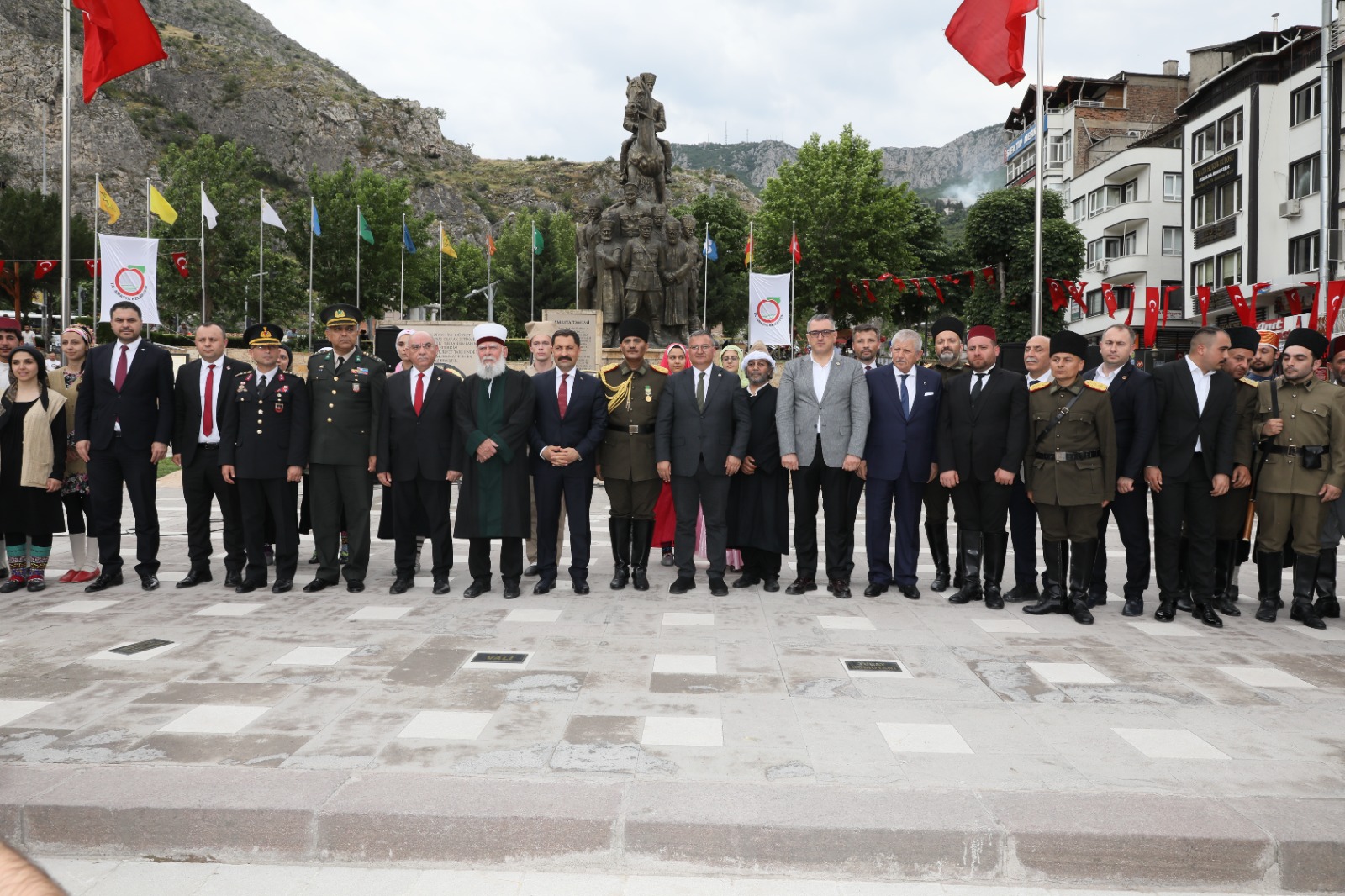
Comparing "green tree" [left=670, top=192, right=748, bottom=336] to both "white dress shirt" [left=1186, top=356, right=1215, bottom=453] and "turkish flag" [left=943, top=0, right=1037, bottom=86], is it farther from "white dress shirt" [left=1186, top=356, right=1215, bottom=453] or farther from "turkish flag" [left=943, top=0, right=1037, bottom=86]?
"white dress shirt" [left=1186, top=356, right=1215, bottom=453]

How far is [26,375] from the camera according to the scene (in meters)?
7.36

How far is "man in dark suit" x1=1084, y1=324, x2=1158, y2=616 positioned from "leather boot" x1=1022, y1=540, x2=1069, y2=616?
1.24 ft

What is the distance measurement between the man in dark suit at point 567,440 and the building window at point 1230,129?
123 ft

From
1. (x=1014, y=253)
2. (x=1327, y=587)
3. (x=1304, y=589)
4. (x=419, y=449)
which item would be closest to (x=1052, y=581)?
(x=1304, y=589)

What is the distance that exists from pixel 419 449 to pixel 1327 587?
6794 mm

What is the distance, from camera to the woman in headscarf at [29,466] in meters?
7.26

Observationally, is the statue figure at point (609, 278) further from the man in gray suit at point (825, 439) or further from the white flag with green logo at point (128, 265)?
the man in gray suit at point (825, 439)

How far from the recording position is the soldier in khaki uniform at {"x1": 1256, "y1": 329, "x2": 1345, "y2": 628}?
21.8 feet

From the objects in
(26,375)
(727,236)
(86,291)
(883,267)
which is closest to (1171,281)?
(883,267)

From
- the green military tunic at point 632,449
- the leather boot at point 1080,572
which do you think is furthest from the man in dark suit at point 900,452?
the green military tunic at point 632,449

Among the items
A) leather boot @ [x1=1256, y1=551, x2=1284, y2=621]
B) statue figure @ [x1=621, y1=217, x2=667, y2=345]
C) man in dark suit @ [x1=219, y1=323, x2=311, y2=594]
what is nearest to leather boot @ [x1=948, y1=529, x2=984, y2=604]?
leather boot @ [x1=1256, y1=551, x2=1284, y2=621]

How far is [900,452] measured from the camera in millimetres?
7418

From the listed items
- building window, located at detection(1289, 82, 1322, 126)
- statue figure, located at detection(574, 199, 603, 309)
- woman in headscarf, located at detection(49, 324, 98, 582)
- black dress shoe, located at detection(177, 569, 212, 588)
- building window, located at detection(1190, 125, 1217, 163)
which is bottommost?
black dress shoe, located at detection(177, 569, 212, 588)

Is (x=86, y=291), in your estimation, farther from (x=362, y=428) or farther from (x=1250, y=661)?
(x=1250, y=661)
